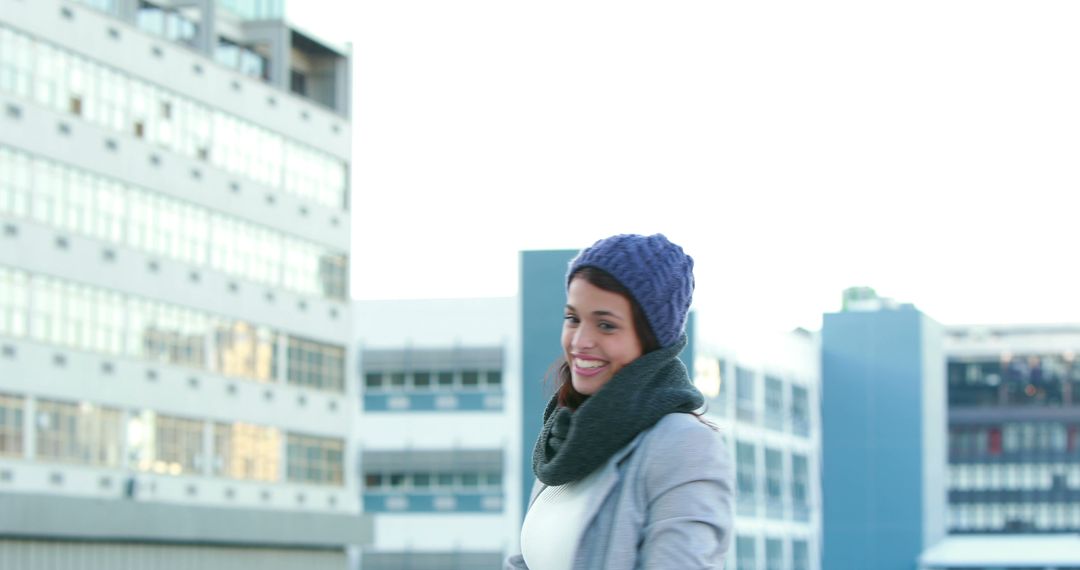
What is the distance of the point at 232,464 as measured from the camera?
53688 mm

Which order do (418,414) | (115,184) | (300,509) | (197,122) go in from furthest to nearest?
(418,414), (300,509), (197,122), (115,184)

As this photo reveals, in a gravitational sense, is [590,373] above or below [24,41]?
below

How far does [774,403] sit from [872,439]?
33.0ft

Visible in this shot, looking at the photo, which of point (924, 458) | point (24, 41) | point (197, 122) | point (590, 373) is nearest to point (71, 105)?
point (24, 41)

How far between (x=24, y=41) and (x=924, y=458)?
5762 cm

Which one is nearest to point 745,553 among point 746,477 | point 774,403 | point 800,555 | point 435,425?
point 746,477

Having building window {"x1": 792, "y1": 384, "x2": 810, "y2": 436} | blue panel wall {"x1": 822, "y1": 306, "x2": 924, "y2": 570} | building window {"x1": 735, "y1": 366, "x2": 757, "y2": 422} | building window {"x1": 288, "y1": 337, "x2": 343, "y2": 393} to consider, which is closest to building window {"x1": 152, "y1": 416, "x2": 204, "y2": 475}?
building window {"x1": 288, "y1": 337, "x2": 343, "y2": 393}

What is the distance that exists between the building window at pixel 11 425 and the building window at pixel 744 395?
→ 38.4 meters

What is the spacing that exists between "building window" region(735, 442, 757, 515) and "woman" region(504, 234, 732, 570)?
237ft

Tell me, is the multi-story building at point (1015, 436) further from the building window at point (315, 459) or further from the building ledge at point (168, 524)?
the building window at point (315, 459)

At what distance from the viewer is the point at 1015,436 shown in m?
108

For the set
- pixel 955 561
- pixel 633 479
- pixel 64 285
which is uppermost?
pixel 64 285

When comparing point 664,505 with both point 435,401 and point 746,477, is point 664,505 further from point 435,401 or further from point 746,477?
point 435,401

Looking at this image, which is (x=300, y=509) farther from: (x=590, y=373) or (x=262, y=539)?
(x=590, y=373)
